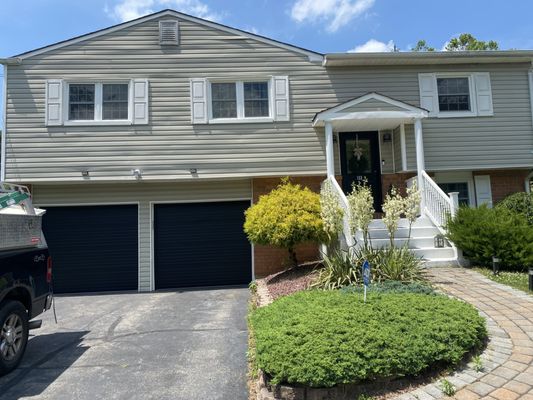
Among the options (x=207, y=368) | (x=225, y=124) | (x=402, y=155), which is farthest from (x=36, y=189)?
(x=402, y=155)

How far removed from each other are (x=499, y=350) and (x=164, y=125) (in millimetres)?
8424

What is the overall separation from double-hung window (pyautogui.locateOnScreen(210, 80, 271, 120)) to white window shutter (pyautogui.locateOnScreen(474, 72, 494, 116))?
5.64 metres

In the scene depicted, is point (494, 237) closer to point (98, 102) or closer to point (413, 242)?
point (413, 242)

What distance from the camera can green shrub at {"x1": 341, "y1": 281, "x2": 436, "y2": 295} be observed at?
5340 mm

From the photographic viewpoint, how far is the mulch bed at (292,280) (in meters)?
6.95

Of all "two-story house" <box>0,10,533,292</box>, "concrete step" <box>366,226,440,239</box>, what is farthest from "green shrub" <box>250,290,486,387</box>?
"two-story house" <box>0,10,533,292</box>

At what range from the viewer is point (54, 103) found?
9602 mm

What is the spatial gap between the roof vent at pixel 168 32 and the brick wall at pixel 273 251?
13.9ft

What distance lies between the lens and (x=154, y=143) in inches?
382

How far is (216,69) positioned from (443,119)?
617 cm

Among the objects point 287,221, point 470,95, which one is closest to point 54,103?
point 287,221

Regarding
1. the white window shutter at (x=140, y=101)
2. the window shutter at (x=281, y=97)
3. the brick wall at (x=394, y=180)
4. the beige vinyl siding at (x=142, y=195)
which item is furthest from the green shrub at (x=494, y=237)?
the white window shutter at (x=140, y=101)

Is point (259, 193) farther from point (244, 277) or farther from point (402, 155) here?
point (402, 155)

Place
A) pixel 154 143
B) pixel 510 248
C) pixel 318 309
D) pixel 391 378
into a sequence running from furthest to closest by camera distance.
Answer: pixel 154 143
pixel 510 248
pixel 318 309
pixel 391 378
